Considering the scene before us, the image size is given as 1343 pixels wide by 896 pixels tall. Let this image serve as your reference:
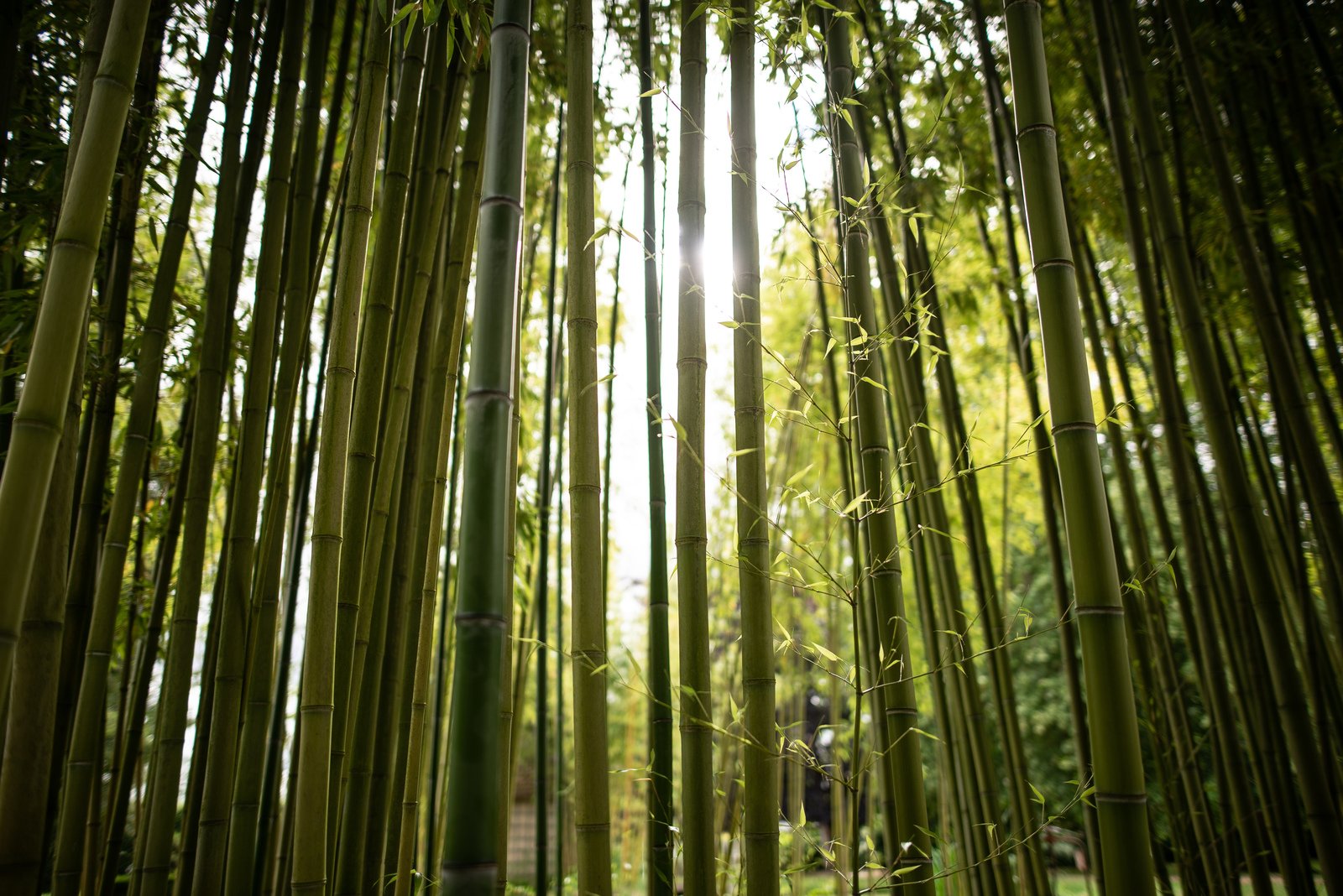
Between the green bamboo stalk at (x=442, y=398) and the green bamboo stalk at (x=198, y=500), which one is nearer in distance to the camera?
the green bamboo stalk at (x=198, y=500)

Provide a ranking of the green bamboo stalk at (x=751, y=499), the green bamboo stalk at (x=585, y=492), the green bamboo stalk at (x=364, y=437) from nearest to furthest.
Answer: the green bamboo stalk at (x=585, y=492) < the green bamboo stalk at (x=751, y=499) < the green bamboo stalk at (x=364, y=437)

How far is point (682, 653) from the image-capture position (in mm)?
1243

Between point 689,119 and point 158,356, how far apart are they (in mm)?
1158

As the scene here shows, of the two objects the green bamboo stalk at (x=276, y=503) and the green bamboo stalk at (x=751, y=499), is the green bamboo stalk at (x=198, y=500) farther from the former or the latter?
the green bamboo stalk at (x=751, y=499)

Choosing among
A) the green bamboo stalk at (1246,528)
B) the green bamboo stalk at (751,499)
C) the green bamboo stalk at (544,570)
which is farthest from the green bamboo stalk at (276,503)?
the green bamboo stalk at (1246,528)

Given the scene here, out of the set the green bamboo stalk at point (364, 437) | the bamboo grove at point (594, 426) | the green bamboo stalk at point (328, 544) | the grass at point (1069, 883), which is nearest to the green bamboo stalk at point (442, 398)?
the bamboo grove at point (594, 426)

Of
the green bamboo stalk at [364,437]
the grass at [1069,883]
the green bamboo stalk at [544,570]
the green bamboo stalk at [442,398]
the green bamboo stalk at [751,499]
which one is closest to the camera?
the green bamboo stalk at [751,499]

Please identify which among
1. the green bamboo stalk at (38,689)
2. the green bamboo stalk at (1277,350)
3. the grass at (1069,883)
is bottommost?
the grass at (1069,883)

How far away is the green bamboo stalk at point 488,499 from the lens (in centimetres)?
82

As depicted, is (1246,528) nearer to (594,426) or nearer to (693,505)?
(693,505)

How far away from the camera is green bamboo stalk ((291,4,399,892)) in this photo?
4.01 feet

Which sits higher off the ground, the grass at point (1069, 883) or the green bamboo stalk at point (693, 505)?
the green bamboo stalk at point (693, 505)

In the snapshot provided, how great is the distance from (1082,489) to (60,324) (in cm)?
120

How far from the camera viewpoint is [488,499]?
88cm
